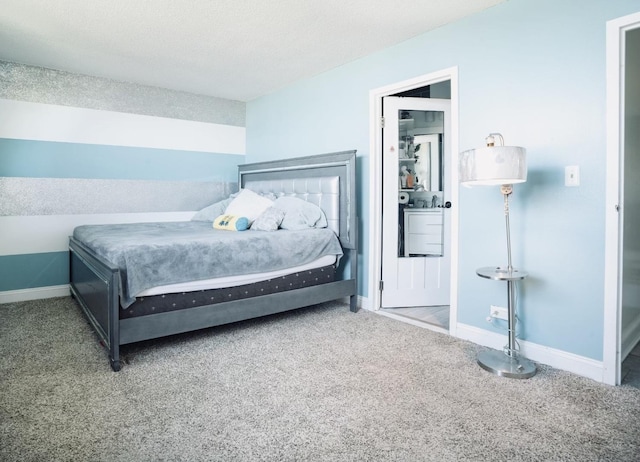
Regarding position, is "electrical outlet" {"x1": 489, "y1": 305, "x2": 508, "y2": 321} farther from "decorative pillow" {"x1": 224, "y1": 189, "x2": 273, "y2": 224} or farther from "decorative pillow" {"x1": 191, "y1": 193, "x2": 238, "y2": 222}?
"decorative pillow" {"x1": 191, "y1": 193, "x2": 238, "y2": 222}

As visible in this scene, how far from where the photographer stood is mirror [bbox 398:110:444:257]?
3764mm

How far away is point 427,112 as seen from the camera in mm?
3727

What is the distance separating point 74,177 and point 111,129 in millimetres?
649

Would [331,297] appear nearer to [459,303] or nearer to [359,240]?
[359,240]

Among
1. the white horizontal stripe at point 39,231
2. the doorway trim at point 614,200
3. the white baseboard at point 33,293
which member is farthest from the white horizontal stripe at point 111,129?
the doorway trim at point 614,200

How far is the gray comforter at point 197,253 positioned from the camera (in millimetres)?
2475

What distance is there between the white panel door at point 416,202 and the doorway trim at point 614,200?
1.60 meters

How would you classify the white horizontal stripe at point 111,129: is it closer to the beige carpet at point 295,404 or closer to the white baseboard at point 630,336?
the beige carpet at point 295,404

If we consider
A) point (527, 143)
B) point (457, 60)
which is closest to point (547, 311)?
point (527, 143)

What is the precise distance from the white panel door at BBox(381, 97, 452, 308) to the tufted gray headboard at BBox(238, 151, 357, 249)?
315mm

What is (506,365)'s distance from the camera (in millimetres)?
2355

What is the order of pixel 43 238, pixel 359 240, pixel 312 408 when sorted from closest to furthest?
pixel 312 408 < pixel 359 240 < pixel 43 238

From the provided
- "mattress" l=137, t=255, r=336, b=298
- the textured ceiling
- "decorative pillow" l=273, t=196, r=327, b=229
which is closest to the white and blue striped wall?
the textured ceiling

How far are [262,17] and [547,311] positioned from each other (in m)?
2.74
